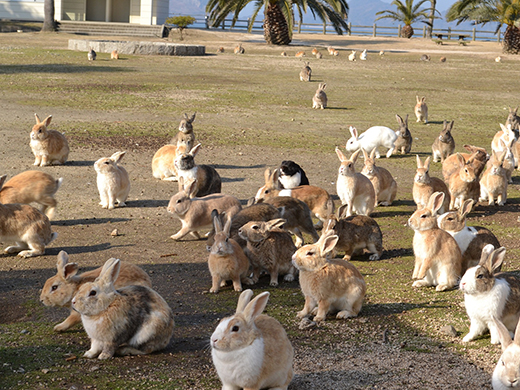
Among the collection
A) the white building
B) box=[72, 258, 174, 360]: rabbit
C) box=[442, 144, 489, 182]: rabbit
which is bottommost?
box=[72, 258, 174, 360]: rabbit

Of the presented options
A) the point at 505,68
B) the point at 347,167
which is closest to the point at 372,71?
the point at 505,68

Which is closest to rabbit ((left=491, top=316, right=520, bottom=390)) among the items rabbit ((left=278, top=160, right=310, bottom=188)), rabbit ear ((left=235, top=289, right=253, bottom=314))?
rabbit ear ((left=235, top=289, right=253, bottom=314))

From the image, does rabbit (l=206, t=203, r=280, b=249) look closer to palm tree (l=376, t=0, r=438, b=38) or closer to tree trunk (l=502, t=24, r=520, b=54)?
tree trunk (l=502, t=24, r=520, b=54)

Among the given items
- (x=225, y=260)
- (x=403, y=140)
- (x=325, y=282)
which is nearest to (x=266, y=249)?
(x=225, y=260)

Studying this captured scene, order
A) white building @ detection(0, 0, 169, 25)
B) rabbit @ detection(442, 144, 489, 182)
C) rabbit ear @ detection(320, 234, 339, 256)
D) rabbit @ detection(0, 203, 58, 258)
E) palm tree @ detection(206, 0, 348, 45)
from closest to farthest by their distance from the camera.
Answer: rabbit ear @ detection(320, 234, 339, 256)
rabbit @ detection(0, 203, 58, 258)
rabbit @ detection(442, 144, 489, 182)
palm tree @ detection(206, 0, 348, 45)
white building @ detection(0, 0, 169, 25)

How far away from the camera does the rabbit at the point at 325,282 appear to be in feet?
19.7

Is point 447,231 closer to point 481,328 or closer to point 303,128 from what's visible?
point 481,328

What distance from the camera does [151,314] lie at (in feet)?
17.0

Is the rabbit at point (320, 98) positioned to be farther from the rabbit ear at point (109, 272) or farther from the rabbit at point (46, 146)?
the rabbit ear at point (109, 272)

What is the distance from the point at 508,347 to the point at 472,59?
124 ft

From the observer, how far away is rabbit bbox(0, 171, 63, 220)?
29.3 feet

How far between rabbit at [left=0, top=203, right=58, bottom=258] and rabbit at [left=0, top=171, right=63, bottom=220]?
914 millimetres

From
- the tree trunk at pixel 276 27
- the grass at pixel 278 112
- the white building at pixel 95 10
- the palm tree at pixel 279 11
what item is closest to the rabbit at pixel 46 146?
the grass at pixel 278 112

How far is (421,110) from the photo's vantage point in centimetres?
1955
